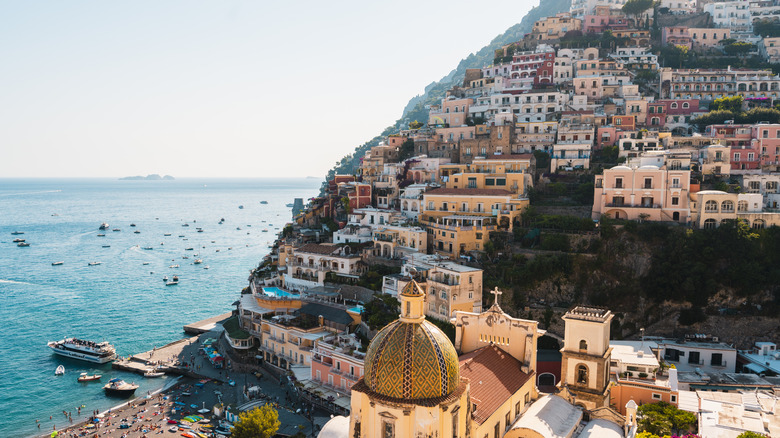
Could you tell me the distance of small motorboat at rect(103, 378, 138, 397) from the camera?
1801 inches

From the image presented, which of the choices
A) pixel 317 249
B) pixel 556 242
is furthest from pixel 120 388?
pixel 556 242

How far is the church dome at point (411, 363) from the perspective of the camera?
57.5 ft

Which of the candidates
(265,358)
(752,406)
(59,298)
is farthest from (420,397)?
(59,298)

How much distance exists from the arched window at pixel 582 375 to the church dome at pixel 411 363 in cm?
1124

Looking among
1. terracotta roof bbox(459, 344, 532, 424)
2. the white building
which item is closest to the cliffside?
the white building

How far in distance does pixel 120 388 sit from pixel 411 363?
124 feet

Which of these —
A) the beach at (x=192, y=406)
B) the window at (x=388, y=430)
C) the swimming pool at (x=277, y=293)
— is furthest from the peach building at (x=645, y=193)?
the window at (x=388, y=430)

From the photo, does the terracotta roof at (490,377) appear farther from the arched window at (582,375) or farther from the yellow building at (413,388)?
the arched window at (582,375)

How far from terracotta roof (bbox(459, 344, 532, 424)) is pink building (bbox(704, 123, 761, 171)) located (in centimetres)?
4198

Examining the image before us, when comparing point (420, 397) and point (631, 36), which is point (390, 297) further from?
point (631, 36)

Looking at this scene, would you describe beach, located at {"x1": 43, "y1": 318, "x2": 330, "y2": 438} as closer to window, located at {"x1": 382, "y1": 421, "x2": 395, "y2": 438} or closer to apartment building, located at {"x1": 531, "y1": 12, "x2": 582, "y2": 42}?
window, located at {"x1": 382, "y1": 421, "x2": 395, "y2": 438}

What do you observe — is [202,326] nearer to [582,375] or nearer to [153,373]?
[153,373]

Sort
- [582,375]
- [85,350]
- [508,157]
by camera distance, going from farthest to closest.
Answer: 1. [508,157]
2. [85,350]
3. [582,375]

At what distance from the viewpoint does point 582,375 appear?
27.1m
